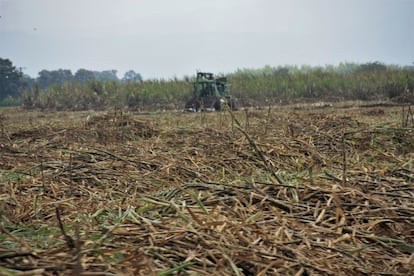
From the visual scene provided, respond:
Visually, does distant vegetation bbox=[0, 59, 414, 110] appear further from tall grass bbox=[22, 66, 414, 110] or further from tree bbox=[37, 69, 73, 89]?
tree bbox=[37, 69, 73, 89]

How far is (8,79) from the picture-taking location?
4312 centimetres

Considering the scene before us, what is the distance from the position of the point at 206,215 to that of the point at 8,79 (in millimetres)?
45022

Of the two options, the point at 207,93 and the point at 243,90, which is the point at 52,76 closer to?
the point at 243,90

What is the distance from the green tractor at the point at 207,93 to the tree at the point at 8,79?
1136 inches

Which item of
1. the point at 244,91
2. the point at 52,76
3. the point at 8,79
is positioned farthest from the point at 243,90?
the point at 52,76

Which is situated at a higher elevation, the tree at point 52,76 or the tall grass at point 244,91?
the tree at point 52,76

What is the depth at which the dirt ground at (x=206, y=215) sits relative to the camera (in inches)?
67.7

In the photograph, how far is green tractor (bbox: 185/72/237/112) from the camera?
17719 mm

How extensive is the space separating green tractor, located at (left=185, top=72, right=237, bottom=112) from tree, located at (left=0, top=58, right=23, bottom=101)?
28.9 metres

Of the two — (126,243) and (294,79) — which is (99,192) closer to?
(126,243)

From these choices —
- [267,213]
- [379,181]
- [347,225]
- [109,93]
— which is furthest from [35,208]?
[109,93]

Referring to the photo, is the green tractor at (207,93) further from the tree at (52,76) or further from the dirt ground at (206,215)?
the tree at (52,76)

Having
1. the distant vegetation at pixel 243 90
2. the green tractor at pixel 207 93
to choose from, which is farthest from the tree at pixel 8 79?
the green tractor at pixel 207 93

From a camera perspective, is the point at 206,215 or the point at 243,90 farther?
the point at 243,90
